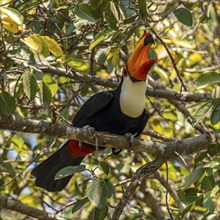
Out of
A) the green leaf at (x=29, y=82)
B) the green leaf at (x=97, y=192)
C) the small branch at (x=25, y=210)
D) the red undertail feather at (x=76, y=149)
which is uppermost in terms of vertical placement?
the green leaf at (x=29, y=82)

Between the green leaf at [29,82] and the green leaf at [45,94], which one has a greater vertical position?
the green leaf at [29,82]

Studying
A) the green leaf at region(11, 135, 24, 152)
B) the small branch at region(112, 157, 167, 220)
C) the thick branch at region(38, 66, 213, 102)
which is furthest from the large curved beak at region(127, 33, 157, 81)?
the green leaf at region(11, 135, 24, 152)

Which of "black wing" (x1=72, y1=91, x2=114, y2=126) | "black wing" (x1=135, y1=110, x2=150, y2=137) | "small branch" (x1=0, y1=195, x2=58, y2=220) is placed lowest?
"small branch" (x1=0, y1=195, x2=58, y2=220)

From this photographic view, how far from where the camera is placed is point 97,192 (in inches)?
99.0

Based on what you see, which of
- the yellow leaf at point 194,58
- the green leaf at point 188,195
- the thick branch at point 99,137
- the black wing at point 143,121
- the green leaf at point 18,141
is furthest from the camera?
the yellow leaf at point 194,58

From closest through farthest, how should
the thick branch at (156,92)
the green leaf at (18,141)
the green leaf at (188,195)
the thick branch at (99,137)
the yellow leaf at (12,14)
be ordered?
the yellow leaf at (12,14), the thick branch at (99,137), the green leaf at (188,195), the thick branch at (156,92), the green leaf at (18,141)

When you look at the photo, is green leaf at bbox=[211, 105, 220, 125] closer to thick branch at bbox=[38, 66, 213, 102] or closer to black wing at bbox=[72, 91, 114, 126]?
thick branch at bbox=[38, 66, 213, 102]

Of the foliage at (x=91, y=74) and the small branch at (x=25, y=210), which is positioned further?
the small branch at (x=25, y=210)

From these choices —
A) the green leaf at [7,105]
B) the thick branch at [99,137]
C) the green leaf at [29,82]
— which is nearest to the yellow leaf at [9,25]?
the green leaf at [29,82]

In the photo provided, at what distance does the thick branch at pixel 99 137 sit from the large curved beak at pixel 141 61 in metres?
0.40

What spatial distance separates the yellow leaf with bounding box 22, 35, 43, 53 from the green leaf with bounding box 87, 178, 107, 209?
59cm

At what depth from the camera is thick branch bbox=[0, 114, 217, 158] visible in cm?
265

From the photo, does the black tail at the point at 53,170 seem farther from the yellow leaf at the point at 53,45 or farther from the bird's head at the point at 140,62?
the yellow leaf at the point at 53,45

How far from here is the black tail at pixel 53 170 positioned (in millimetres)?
3592
